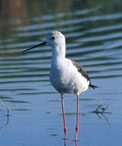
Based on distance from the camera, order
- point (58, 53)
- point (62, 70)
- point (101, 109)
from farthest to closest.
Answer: point (101, 109)
point (58, 53)
point (62, 70)

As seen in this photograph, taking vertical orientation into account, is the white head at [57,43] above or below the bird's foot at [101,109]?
above

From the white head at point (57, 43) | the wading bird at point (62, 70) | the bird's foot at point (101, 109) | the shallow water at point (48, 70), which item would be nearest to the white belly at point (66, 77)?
the wading bird at point (62, 70)

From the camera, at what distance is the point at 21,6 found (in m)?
28.7

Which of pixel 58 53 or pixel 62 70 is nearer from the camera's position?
pixel 62 70

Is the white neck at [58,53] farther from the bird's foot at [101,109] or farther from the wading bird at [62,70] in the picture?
the bird's foot at [101,109]

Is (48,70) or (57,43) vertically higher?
(57,43)

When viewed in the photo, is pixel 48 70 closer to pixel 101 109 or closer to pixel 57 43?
pixel 101 109

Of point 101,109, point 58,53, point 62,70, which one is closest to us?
point 62,70

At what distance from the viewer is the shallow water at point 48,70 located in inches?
372

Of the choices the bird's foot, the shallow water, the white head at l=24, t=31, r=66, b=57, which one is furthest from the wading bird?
the bird's foot

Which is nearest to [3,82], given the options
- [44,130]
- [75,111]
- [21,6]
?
[75,111]

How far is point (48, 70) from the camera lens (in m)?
14.9

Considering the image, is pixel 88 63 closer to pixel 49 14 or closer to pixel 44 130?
pixel 44 130

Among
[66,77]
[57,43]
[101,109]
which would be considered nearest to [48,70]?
[101,109]
